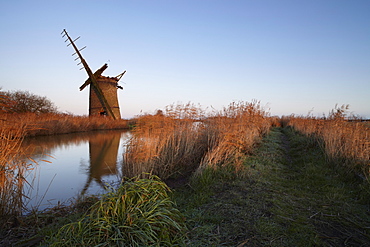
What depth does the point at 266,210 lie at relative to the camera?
3.10 m

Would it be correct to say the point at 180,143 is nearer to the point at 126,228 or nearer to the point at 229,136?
the point at 229,136

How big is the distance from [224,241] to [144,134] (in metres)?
3.66

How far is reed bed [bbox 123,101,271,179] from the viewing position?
520 centimetres

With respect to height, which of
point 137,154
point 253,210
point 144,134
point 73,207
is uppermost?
point 144,134

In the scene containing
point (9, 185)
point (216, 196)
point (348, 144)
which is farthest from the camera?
point (348, 144)

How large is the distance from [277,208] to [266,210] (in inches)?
7.6

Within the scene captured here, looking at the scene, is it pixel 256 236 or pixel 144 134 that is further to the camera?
pixel 144 134

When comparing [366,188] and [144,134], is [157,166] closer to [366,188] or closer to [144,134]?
[144,134]

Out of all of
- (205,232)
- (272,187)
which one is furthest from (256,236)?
(272,187)

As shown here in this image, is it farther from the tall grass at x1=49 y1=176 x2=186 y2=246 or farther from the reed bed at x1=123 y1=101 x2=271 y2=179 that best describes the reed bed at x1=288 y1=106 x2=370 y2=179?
the tall grass at x1=49 y1=176 x2=186 y2=246

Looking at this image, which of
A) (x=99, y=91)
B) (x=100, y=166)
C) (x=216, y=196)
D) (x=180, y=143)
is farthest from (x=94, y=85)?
(x=216, y=196)

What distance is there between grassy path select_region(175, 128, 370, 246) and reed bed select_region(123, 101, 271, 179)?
82 centimetres

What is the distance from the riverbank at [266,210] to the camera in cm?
250

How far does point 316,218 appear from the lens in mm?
2936
